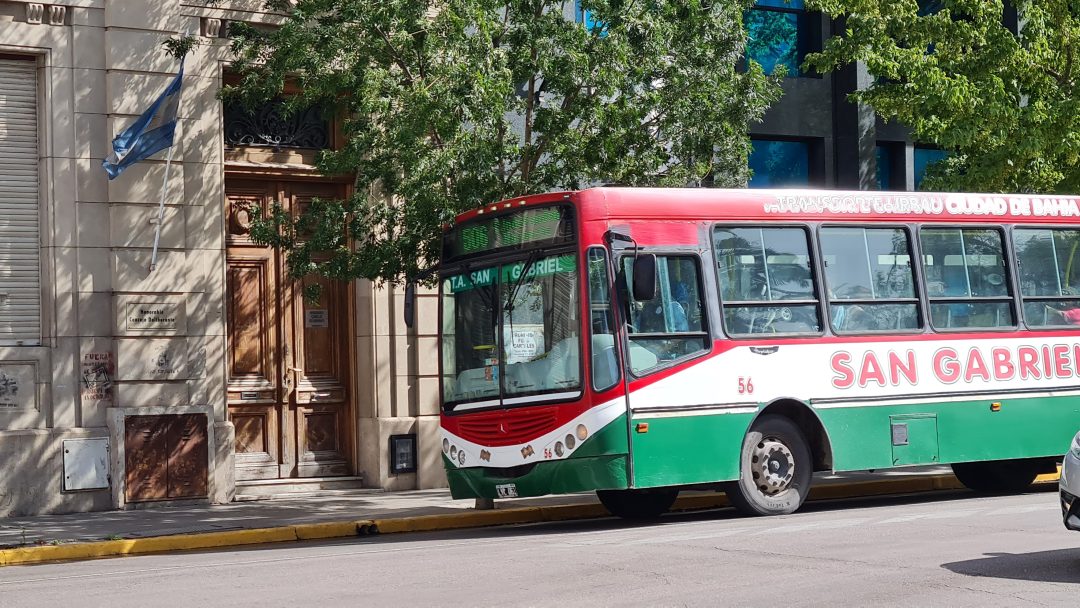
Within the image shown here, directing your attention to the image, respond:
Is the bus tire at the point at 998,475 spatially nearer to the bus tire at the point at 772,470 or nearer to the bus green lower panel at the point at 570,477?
the bus tire at the point at 772,470

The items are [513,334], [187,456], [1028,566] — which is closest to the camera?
[1028,566]

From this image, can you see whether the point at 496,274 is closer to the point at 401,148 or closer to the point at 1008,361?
the point at 401,148

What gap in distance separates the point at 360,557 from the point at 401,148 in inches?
186

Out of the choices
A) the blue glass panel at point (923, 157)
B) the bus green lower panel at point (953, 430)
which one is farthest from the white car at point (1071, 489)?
the blue glass panel at point (923, 157)

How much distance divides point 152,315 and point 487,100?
5.32m

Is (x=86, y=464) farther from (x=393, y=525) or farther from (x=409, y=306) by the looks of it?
(x=409, y=306)

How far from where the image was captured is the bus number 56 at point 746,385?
43.8 feet

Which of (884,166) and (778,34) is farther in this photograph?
(884,166)

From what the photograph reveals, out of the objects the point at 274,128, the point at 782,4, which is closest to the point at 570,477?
the point at 274,128

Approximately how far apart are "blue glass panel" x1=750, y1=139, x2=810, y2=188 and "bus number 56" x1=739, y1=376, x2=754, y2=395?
10572 mm

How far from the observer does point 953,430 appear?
14.5 meters

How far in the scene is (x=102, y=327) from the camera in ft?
54.9

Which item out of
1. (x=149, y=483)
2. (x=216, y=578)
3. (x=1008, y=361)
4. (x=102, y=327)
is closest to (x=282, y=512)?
(x=149, y=483)

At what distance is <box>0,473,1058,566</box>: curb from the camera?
12859 millimetres
